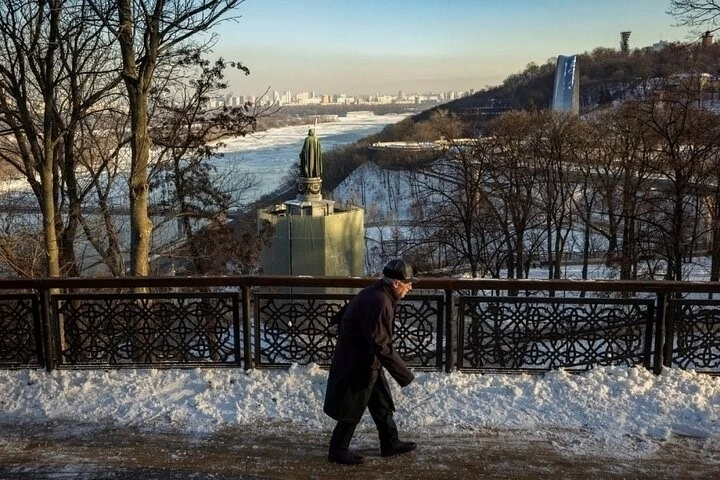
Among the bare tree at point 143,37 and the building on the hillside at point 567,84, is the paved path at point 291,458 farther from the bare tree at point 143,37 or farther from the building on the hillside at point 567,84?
the building on the hillside at point 567,84

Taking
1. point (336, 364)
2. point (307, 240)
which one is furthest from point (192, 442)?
point (307, 240)

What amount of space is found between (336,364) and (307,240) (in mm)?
9461

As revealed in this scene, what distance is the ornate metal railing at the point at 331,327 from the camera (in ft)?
17.8

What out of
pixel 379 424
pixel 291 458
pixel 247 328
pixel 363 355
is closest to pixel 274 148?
pixel 247 328

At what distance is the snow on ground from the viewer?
15.4 ft

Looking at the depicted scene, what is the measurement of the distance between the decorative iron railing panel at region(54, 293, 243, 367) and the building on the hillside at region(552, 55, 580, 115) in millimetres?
60962

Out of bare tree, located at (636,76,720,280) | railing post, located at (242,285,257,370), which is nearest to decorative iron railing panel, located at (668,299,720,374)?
railing post, located at (242,285,257,370)

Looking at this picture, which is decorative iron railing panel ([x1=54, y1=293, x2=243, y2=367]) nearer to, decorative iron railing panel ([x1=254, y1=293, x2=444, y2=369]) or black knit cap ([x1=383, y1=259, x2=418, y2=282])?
decorative iron railing panel ([x1=254, y1=293, x2=444, y2=369])

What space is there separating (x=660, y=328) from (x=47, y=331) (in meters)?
5.71

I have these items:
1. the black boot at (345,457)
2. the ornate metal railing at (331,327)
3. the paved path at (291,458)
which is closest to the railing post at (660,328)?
the ornate metal railing at (331,327)

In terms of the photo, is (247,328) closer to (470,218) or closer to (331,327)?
(331,327)

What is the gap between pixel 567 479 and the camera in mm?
3998

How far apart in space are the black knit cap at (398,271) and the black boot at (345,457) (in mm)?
1310

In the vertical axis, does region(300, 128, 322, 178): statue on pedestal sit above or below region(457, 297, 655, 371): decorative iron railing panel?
above
